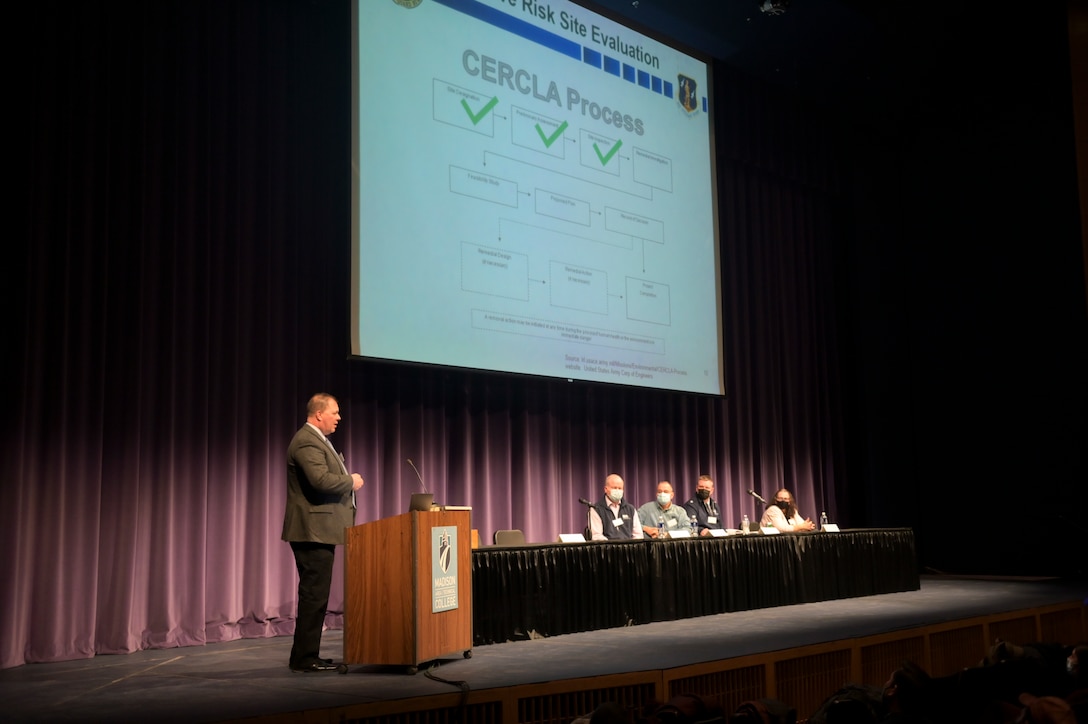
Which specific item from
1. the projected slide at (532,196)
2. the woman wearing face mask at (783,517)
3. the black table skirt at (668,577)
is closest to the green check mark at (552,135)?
the projected slide at (532,196)

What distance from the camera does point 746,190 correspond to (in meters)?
9.06

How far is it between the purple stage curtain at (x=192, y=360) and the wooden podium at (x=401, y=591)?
5.99 ft

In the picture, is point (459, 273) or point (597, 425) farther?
point (597, 425)

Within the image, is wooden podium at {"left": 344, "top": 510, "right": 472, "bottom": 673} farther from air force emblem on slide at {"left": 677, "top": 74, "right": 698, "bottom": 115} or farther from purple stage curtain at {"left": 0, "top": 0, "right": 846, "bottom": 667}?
air force emblem on slide at {"left": 677, "top": 74, "right": 698, "bottom": 115}

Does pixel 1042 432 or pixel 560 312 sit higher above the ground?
pixel 560 312

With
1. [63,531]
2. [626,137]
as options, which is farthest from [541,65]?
[63,531]

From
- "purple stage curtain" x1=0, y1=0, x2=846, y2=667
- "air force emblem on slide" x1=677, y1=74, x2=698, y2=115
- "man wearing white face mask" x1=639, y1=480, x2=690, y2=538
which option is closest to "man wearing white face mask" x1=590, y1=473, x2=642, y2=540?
"man wearing white face mask" x1=639, y1=480, x2=690, y2=538

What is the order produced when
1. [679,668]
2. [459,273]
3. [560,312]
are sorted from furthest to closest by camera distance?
[560,312] < [459,273] < [679,668]

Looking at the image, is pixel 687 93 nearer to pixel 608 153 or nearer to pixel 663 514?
pixel 608 153

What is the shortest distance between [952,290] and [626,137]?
439 centimetres

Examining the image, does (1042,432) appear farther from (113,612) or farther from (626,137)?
(113,612)

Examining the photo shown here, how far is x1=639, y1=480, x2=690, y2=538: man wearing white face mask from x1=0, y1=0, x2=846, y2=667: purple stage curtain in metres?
0.79

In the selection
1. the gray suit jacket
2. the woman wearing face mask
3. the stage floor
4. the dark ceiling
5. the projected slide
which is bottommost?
the stage floor

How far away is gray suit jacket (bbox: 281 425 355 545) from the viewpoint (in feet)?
12.8
